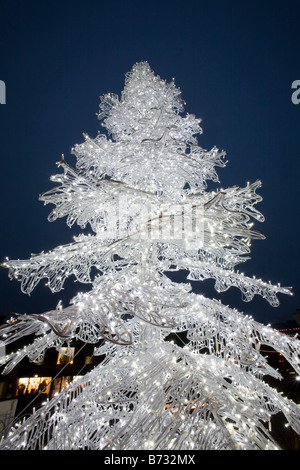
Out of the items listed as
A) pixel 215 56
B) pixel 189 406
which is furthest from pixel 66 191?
pixel 215 56

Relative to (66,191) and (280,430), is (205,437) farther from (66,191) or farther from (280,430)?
(280,430)

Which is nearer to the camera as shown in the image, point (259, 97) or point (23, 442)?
point (23, 442)

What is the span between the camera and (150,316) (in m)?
1.78

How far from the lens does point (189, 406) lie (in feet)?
5.00

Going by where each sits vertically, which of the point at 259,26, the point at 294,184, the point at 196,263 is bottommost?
the point at 196,263

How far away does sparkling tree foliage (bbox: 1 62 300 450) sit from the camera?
154cm

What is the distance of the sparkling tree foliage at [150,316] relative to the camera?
154cm

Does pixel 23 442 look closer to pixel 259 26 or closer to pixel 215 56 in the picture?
pixel 259 26

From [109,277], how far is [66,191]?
1489 millimetres

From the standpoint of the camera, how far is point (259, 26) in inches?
1976

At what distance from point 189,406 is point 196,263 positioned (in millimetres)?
1984

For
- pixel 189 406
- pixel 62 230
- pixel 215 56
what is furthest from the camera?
pixel 215 56
